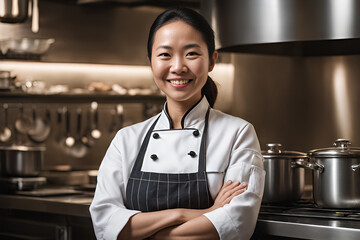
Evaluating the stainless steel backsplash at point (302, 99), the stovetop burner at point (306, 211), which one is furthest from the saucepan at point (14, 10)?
the stainless steel backsplash at point (302, 99)

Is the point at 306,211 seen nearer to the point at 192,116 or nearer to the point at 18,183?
the point at 192,116

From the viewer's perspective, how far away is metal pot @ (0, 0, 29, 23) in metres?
2.83

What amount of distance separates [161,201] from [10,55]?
91.5 inches

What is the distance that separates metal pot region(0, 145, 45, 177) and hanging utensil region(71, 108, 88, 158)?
107 centimetres

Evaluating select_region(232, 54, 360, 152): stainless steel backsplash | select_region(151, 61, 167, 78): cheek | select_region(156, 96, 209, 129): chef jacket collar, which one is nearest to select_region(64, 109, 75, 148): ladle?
select_region(232, 54, 360, 152): stainless steel backsplash

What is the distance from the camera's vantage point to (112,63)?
4.52 meters

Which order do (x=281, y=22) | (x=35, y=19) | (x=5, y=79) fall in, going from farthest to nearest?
(x=35, y=19), (x=5, y=79), (x=281, y=22)

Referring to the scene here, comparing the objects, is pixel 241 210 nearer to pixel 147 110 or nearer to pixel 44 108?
pixel 44 108

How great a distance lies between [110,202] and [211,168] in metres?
0.31

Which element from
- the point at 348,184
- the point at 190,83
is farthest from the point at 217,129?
the point at 348,184

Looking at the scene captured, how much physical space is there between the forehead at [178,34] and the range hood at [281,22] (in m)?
0.57

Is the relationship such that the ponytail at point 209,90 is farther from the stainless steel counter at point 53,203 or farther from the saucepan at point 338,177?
the stainless steel counter at point 53,203

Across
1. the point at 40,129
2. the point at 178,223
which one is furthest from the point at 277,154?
the point at 40,129

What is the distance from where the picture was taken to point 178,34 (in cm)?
177
